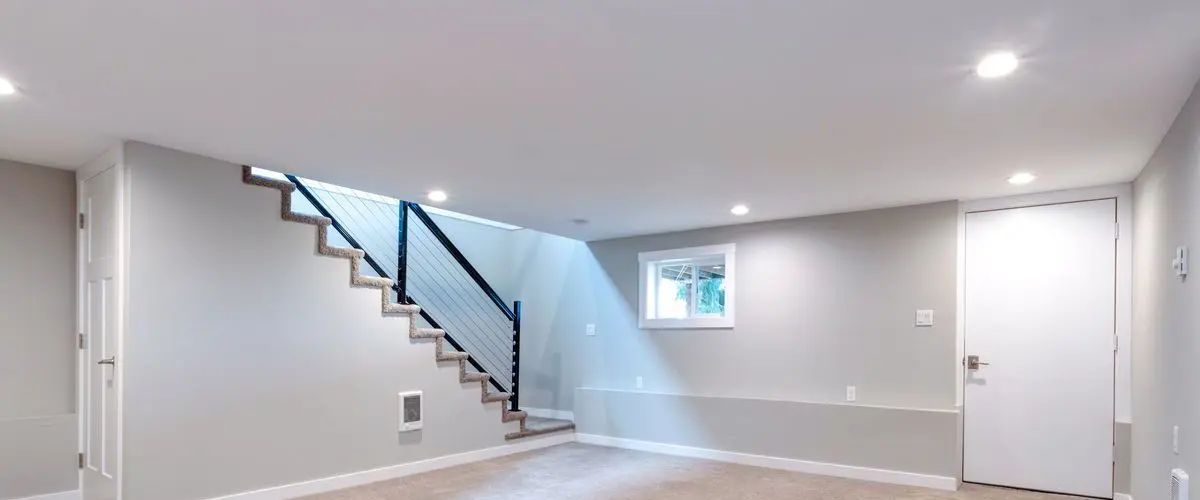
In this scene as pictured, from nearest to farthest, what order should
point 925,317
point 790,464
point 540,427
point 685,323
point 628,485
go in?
point 628,485
point 925,317
point 790,464
point 685,323
point 540,427

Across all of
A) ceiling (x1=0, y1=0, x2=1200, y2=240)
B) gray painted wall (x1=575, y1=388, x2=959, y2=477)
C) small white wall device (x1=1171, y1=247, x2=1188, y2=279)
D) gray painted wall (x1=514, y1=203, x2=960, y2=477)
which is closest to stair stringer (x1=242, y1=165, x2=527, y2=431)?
ceiling (x1=0, y1=0, x2=1200, y2=240)

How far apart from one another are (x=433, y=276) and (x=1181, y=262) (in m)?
5.80

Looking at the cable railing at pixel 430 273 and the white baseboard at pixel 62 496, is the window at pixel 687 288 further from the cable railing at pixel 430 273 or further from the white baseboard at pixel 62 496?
the white baseboard at pixel 62 496

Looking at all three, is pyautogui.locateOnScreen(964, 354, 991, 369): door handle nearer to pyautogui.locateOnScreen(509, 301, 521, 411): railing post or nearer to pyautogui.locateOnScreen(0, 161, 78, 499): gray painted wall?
pyautogui.locateOnScreen(509, 301, 521, 411): railing post

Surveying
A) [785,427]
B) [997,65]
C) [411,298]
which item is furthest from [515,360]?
[997,65]

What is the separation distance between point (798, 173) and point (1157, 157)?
1801mm

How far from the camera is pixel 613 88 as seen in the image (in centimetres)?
277

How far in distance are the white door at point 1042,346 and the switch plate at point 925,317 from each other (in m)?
0.25

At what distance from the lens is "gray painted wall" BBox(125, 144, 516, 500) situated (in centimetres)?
376

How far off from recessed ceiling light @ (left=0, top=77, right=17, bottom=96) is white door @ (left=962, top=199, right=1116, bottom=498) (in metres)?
5.66

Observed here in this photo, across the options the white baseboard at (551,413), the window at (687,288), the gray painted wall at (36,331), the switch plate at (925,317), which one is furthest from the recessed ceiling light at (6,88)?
the switch plate at (925,317)

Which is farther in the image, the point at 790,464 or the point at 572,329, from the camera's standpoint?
the point at 572,329

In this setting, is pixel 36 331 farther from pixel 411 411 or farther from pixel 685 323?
pixel 685 323

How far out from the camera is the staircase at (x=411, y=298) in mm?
4648
